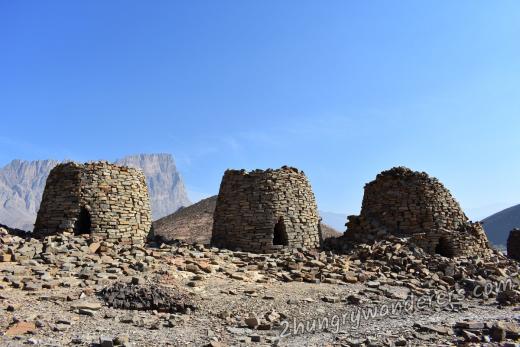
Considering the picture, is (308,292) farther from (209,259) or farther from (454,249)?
(454,249)

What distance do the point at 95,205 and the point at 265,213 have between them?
504 cm

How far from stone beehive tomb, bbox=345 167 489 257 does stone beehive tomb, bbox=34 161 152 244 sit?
25.7ft

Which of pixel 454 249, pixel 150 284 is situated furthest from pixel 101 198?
pixel 454 249

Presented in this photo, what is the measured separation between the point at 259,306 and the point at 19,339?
414 centimetres

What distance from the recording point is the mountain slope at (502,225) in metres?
73.9

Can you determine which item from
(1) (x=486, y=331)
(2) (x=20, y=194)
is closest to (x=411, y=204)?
(1) (x=486, y=331)

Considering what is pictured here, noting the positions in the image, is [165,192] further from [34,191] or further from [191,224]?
[191,224]

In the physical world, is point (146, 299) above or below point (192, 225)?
below

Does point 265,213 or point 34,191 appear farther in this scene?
point 34,191

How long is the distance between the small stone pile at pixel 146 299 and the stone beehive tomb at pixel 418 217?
9.06 metres

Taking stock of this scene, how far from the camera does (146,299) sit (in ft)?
26.6

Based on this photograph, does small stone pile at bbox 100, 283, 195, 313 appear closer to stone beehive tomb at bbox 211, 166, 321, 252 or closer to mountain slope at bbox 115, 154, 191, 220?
stone beehive tomb at bbox 211, 166, 321, 252

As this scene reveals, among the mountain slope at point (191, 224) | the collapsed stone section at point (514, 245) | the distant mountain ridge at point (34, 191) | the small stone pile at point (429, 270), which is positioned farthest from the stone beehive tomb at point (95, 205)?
the distant mountain ridge at point (34, 191)

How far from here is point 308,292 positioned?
995cm
